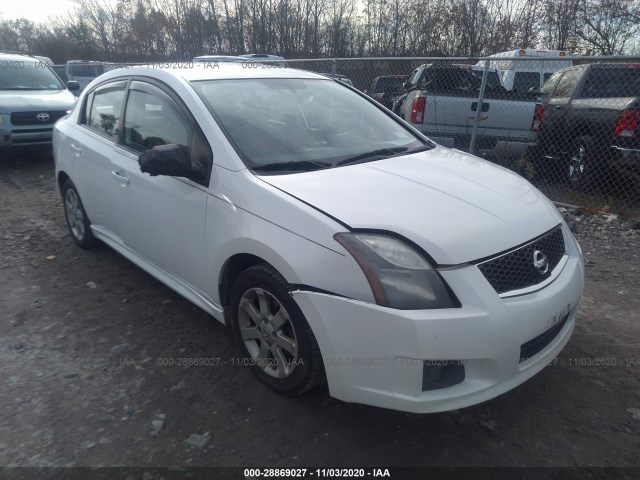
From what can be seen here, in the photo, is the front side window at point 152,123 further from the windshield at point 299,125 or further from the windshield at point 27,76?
the windshield at point 27,76

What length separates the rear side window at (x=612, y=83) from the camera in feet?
21.7

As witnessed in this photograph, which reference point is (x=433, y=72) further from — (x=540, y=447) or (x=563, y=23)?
(x=563, y=23)

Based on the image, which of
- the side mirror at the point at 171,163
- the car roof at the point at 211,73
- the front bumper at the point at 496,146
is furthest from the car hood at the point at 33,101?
the side mirror at the point at 171,163

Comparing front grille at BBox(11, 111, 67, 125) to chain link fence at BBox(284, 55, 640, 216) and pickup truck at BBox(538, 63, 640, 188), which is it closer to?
chain link fence at BBox(284, 55, 640, 216)

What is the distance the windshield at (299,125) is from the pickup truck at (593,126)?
3888mm

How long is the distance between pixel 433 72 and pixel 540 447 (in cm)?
790

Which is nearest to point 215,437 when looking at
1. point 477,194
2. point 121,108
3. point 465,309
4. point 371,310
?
point 371,310

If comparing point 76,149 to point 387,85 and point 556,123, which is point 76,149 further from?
point 387,85

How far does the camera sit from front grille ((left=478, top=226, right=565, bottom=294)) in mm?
2299

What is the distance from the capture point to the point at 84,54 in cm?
3553

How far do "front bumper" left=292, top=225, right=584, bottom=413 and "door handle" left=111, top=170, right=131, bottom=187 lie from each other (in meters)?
1.94

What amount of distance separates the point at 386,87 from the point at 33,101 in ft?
26.7

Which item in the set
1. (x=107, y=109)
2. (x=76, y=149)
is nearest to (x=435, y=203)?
(x=107, y=109)

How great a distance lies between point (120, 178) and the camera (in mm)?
3746
